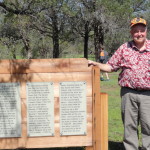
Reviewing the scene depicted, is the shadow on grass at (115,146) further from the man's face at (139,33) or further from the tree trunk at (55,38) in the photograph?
the tree trunk at (55,38)

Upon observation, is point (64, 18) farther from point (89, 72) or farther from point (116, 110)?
point (89, 72)

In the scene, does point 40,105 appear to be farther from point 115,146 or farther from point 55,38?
point 55,38

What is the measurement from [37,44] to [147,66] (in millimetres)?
24720

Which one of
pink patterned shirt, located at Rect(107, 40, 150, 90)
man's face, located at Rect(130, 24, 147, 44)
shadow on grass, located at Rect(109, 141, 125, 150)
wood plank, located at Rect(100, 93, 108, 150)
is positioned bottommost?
shadow on grass, located at Rect(109, 141, 125, 150)

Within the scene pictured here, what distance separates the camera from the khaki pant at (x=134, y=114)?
3.26 meters

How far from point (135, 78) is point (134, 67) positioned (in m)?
0.12

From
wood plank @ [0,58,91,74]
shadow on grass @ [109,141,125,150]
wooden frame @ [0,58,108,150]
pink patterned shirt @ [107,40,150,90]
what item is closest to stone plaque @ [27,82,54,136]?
wooden frame @ [0,58,108,150]

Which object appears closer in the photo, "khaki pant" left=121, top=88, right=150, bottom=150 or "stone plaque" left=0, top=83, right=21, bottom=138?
"stone plaque" left=0, top=83, right=21, bottom=138

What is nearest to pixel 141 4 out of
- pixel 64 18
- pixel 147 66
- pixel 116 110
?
pixel 64 18

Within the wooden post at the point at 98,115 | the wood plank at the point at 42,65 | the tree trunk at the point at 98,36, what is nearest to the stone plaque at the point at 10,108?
the wood plank at the point at 42,65

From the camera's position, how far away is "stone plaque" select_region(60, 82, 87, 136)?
3.15m

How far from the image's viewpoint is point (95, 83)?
3148mm

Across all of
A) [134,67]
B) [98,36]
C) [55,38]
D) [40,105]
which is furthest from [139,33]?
[55,38]

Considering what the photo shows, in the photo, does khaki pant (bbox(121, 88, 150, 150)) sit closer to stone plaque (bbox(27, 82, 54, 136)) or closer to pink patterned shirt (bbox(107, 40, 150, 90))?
pink patterned shirt (bbox(107, 40, 150, 90))
